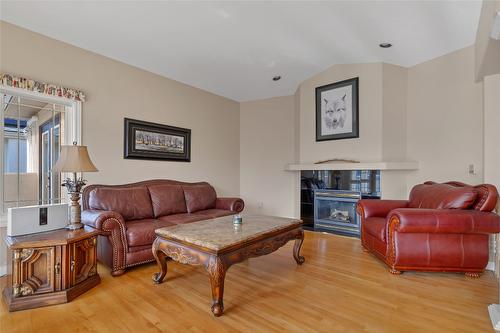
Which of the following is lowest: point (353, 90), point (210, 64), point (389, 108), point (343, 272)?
point (343, 272)

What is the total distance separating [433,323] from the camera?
1.73 m

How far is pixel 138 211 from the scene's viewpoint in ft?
10.7

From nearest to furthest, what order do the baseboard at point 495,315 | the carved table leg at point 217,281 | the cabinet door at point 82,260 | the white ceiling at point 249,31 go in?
the baseboard at point 495,315 < the carved table leg at point 217,281 < the cabinet door at point 82,260 < the white ceiling at point 249,31

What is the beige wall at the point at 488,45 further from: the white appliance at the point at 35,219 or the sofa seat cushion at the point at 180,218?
the white appliance at the point at 35,219

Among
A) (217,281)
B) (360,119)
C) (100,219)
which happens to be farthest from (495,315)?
(100,219)

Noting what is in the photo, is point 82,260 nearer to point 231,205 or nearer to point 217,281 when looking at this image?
point 217,281

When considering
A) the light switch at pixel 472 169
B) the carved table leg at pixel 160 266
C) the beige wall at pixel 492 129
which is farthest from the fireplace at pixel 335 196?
the carved table leg at pixel 160 266

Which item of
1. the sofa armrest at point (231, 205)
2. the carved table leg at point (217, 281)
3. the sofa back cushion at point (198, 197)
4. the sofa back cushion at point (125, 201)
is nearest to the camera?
the carved table leg at point (217, 281)

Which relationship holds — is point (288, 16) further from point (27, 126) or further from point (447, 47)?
point (27, 126)

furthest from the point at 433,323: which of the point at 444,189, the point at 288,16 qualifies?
the point at 288,16

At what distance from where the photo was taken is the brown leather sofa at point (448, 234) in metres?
2.37

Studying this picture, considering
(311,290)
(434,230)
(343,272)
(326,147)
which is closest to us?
(311,290)

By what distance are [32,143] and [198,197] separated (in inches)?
84.6

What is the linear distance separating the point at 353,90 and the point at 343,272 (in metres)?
2.85
